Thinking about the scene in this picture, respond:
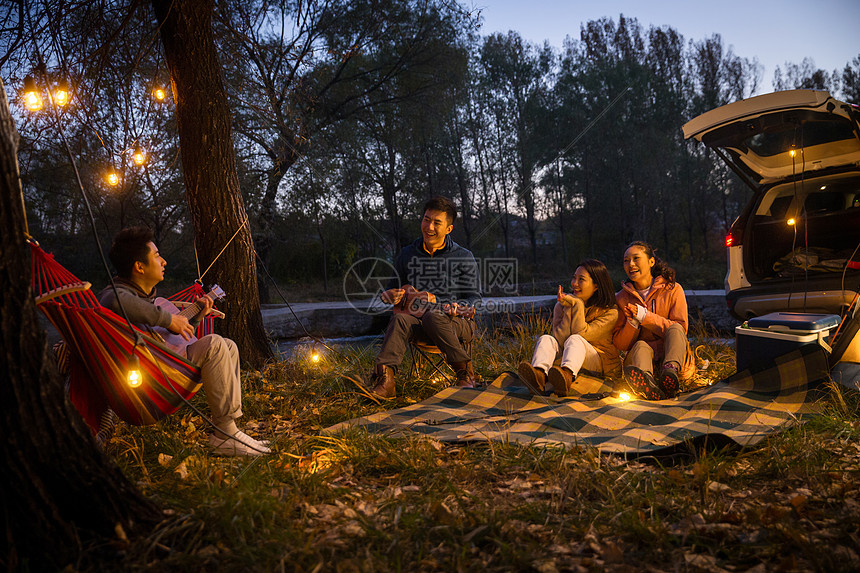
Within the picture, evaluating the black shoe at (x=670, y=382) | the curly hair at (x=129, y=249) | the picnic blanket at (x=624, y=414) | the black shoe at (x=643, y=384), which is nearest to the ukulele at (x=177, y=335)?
the curly hair at (x=129, y=249)

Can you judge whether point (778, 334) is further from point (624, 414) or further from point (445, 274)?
point (445, 274)

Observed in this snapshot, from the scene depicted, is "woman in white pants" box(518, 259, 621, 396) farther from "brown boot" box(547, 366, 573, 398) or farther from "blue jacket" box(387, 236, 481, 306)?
"blue jacket" box(387, 236, 481, 306)

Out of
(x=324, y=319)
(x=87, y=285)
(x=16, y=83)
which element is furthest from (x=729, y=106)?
(x=324, y=319)

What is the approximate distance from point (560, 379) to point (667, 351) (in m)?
0.68

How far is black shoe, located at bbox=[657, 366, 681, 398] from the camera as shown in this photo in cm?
313

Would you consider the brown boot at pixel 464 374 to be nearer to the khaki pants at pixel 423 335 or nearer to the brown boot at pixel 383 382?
the khaki pants at pixel 423 335

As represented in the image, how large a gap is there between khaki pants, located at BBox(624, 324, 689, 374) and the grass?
2.44 ft

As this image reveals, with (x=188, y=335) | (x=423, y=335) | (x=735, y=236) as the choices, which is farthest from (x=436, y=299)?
(x=735, y=236)

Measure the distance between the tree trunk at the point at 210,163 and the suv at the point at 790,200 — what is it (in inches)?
122

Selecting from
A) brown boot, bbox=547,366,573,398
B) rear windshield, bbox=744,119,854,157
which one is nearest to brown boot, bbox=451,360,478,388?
brown boot, bbox=547,366,573,398

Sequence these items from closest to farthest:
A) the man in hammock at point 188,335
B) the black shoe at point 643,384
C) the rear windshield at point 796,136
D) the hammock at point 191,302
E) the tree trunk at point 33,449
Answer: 1. the tree trunk at point 33,449
2. the man in hammock at point 188,335
3. the hammock at point 191,302
4. the black shoe at point 643,384
5. the rear windshield at point 796,136

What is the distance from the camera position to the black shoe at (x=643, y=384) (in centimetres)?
310

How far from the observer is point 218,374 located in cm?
234

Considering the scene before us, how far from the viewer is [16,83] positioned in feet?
12.3
